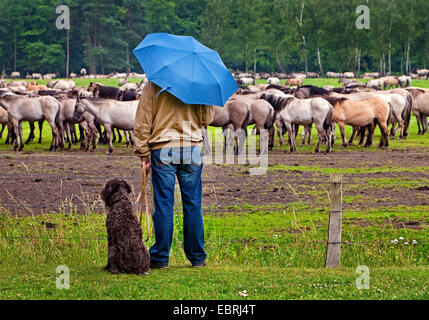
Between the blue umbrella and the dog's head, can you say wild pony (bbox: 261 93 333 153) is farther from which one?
the dog's head

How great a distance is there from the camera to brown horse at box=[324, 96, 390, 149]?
21062 millimetres

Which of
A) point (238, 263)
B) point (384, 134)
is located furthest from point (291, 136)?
point (238, 263)

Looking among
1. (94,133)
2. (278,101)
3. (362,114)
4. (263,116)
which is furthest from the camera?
(278,101)

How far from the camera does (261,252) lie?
899 centimetres

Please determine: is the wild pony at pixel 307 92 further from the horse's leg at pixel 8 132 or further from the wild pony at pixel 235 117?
the horse's leg at pixel 8 132

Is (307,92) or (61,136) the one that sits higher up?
(307,92)

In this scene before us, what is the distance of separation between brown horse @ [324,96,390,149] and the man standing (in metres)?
15.2

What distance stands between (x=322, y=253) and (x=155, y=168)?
10.2ft

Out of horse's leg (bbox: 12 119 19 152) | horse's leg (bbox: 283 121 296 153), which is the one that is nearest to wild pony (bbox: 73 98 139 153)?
horse's leg (bbox: 12 119 19 152)

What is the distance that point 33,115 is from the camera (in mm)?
21281

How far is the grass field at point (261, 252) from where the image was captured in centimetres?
581

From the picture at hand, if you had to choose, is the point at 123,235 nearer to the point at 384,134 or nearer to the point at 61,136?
the point at 61,136

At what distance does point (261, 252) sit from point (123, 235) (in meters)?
3.44
